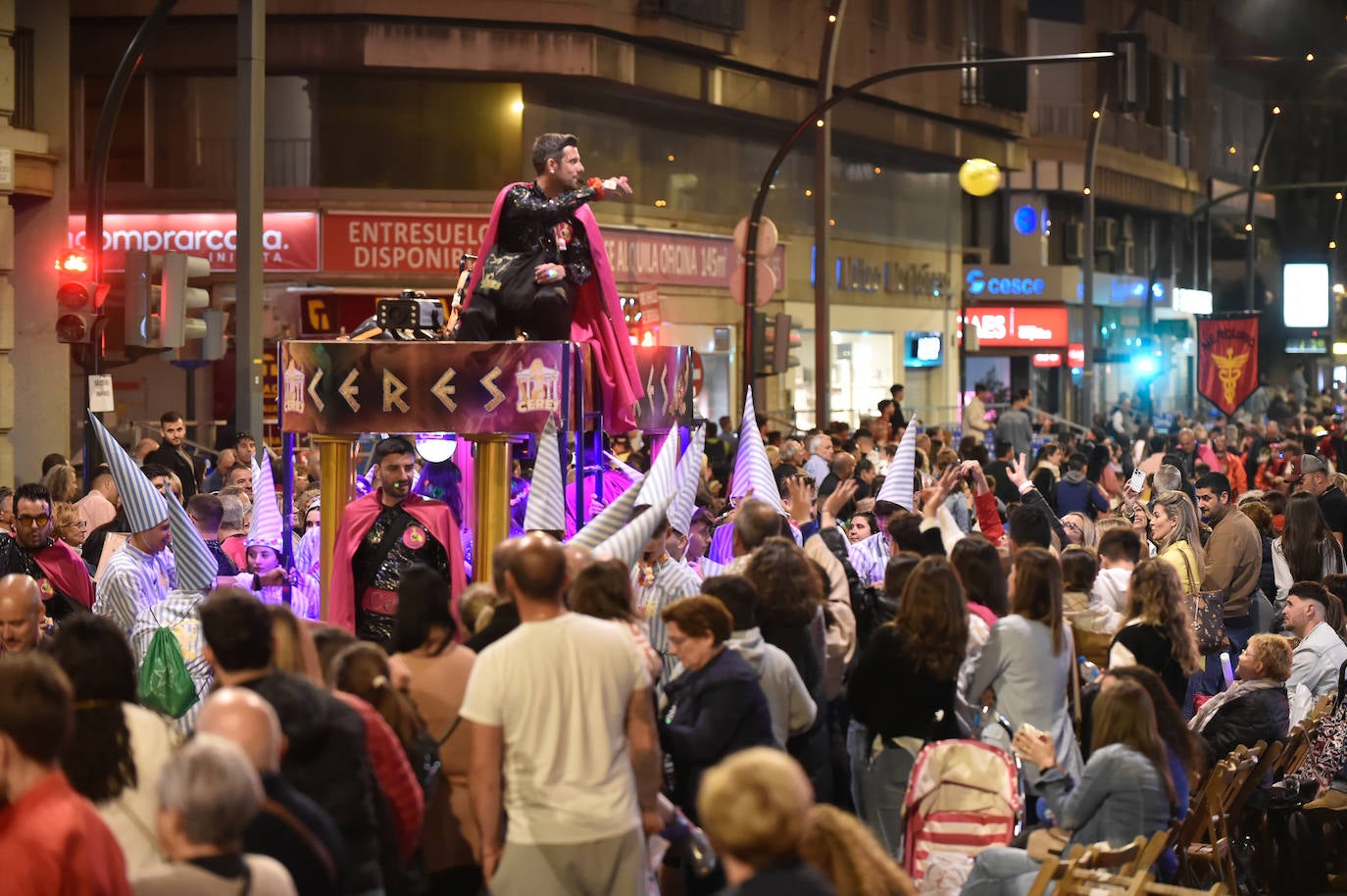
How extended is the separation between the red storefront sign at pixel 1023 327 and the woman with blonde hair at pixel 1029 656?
41399 millimetres

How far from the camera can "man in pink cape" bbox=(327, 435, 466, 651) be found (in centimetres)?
1039

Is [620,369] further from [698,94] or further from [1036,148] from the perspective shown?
[1036,148]

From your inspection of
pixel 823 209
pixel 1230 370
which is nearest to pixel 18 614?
pixel 823 209

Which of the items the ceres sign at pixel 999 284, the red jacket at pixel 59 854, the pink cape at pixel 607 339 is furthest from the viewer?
the ceres sign at pixel 999 284

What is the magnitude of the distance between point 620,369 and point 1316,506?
5719 millimetres

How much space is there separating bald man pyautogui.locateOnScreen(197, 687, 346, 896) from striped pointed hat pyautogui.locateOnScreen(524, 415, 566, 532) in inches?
Result: 155

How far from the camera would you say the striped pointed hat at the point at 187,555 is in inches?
387

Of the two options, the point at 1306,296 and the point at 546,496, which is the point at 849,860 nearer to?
the point at 546,496

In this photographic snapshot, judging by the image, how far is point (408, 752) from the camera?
6.66 meters

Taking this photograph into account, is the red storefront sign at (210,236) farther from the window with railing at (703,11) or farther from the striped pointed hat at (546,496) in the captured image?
the striped pointed hat at (546,496)

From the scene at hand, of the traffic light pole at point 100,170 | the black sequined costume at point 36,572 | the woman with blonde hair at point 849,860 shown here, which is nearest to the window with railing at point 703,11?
the traffic light pole at point 100,170

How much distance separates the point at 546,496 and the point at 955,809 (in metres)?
2.36

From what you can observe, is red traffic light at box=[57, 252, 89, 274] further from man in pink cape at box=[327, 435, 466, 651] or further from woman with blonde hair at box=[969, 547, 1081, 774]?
woman with blonde hair at box=[969, 547, 1081, 774]

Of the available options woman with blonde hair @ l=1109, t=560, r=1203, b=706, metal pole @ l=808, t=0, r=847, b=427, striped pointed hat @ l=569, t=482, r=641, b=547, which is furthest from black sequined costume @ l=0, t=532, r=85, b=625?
metal pole @ l=808, t=0, r=847, b=427
